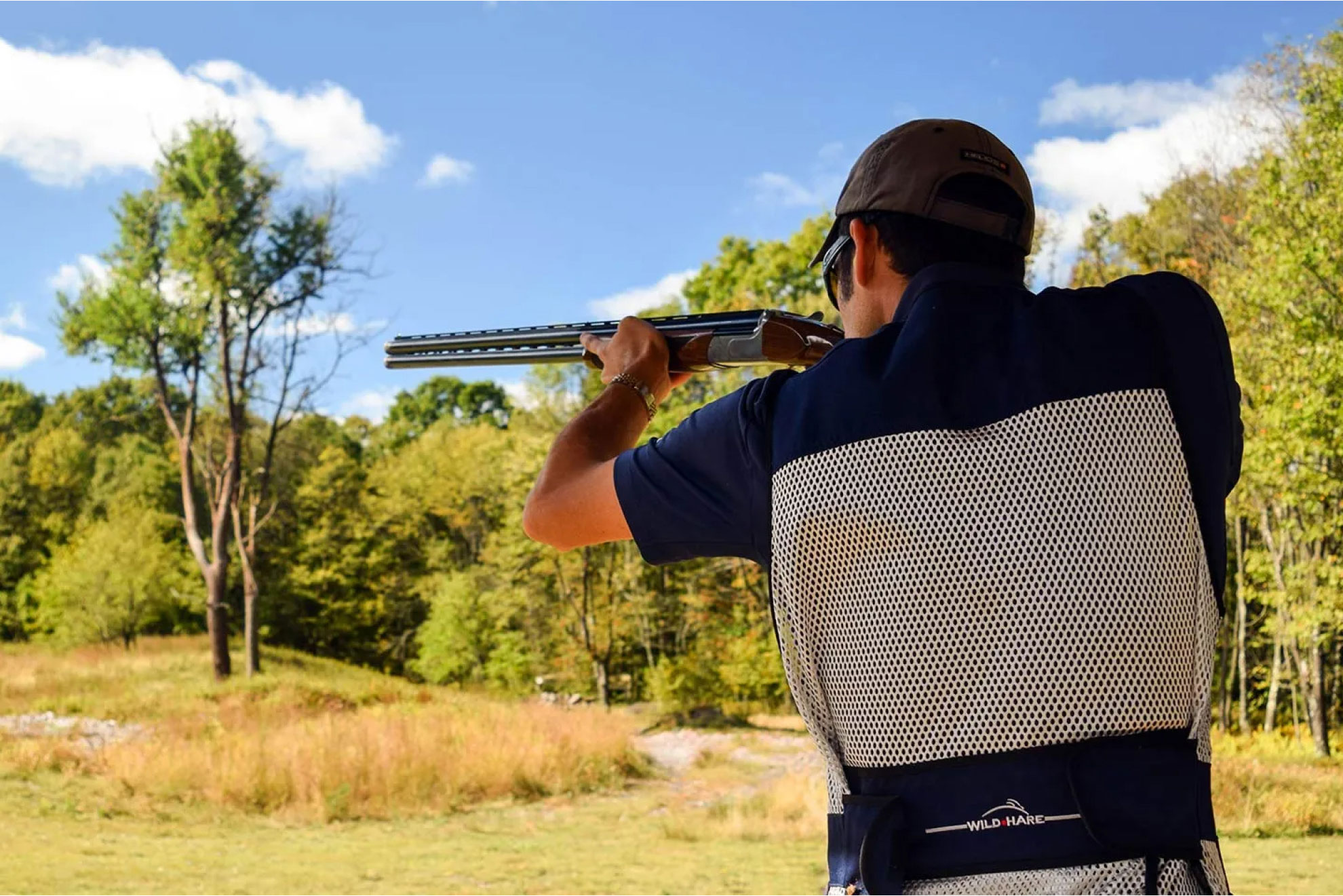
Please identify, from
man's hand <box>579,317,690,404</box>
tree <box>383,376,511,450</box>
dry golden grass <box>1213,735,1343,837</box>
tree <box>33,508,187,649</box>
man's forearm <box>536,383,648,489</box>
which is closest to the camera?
man's forearm <box>536,383,648,489</box>

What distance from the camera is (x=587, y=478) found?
989mm

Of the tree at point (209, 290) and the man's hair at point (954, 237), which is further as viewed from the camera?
the tree at point (209, 290)

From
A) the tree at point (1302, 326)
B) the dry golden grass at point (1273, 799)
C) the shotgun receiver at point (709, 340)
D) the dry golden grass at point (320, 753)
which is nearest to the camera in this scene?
the shotgun receiver at point (709, 340)

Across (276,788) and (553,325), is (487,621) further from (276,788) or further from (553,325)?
(553,325)

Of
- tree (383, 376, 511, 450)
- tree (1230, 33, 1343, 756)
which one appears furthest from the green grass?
tree (383, 376, 511, 450)

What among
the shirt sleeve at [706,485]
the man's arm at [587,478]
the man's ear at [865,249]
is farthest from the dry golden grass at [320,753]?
the man's ear at [865,249]

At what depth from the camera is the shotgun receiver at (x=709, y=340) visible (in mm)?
1268

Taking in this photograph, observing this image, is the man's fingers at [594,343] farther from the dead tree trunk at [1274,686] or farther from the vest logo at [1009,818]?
the dead tree trunk at [1274,686]

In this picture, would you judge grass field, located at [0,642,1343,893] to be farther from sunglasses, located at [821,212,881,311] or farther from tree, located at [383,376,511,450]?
tree, located at [383,376,511,450]

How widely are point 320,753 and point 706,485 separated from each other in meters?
6.36

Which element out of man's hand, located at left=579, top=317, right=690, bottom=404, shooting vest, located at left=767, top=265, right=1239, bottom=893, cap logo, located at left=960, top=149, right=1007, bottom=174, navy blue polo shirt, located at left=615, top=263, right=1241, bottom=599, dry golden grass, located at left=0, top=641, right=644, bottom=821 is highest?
cap logo, located at left=960, top=149, right=1007, bottom=174

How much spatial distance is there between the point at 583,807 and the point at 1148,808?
20.5 ft

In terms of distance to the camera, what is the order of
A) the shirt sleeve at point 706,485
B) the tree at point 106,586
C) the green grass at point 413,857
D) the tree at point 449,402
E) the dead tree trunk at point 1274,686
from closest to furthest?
the shirt sleeve at point 706,485 < the green grass at point 413,857 < the dead tree trunk at point 1274,686 < the tree at point 106,586 < the tree at point 449,402

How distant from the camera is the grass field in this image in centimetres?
462
